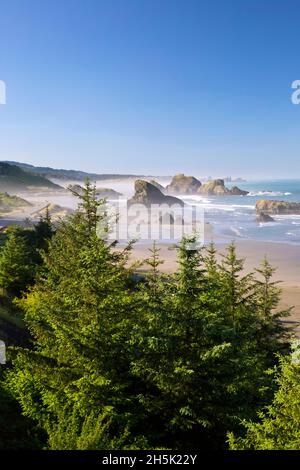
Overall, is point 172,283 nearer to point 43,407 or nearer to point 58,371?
point 58,371

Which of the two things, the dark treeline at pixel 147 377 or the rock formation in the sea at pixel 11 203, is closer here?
the dark treeline at pixel 147 377

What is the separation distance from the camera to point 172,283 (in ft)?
41.1

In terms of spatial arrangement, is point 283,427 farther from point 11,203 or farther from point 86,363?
point 11,203

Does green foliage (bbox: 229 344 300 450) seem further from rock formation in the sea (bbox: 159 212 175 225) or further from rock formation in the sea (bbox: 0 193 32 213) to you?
rock formation in the sea (bbox: 0 193 32 213)

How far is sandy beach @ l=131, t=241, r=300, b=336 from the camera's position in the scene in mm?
39125

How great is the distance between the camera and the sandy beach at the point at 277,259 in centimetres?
3912

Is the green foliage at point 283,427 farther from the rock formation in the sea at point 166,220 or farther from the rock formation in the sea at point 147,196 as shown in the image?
the rock formation in the sea at point 147,196

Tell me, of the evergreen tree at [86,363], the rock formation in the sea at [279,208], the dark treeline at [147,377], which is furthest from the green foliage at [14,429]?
the rock formation in the sea at [279,208]

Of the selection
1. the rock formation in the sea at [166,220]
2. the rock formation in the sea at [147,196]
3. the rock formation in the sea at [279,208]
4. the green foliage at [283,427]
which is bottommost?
the green foliage at [283,427]

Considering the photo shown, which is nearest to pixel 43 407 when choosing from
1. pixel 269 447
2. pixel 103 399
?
pixel 103 399

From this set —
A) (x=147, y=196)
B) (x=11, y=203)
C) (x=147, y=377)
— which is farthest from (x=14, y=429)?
(x=11, y=203)

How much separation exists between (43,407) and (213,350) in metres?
5.76

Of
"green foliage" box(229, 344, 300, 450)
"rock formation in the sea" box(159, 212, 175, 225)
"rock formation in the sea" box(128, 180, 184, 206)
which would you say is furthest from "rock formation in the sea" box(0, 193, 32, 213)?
"green foliage" box(229, 344, 300, 450)

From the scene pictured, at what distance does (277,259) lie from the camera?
2168 inches
